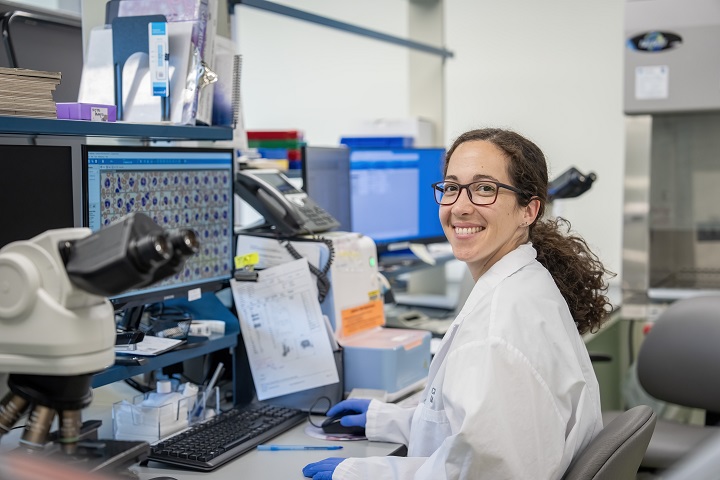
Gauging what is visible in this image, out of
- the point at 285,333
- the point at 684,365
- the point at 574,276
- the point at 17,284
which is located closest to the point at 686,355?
the point at 684,365

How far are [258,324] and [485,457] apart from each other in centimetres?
79

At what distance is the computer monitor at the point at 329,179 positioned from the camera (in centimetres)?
244

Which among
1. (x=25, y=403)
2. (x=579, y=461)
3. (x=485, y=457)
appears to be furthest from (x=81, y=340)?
(x=579, y=461)

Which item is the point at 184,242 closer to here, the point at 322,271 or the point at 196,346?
the point at 196,346

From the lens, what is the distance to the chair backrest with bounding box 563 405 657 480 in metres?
1.26

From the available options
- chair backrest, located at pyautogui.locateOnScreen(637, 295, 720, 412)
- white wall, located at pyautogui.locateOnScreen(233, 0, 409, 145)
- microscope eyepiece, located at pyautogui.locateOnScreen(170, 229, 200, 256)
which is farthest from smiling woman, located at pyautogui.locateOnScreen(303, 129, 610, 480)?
white wall, located at pyautogui.locateOnScreen(233, 0, 409, 145)

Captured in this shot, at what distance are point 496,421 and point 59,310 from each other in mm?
657

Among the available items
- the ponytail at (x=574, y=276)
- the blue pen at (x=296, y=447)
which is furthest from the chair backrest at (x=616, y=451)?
the blue pen at (x=296, y=447)

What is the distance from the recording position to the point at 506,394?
4.17 ft

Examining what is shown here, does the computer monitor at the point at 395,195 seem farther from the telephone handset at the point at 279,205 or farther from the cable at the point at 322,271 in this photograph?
the cable at the point at 322,271

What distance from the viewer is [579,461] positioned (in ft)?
4.26

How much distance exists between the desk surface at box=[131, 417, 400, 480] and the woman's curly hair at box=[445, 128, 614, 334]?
46 cm

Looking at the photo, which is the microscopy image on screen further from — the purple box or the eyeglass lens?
the eyeglass lens

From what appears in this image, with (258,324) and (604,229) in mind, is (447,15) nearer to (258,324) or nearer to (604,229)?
(604,229)
